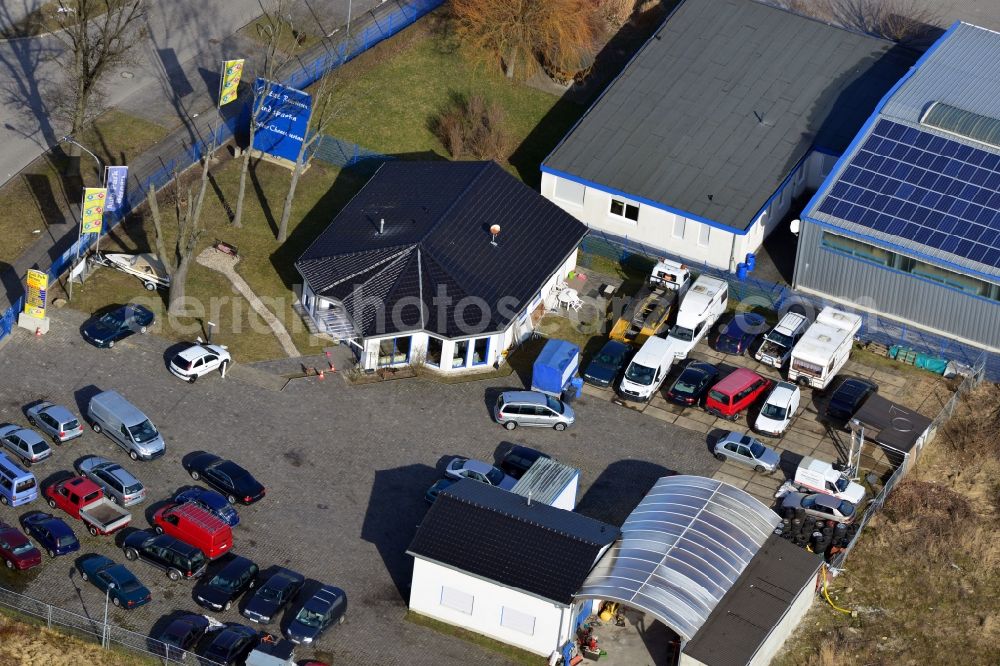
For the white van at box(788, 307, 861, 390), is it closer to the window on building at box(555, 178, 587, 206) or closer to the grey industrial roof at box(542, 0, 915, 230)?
the grey industrial roof at box(542, 0, 915, 230)

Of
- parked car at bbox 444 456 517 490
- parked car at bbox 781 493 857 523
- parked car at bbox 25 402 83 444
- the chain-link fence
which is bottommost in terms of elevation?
parked car at bbox 781 493 857 523

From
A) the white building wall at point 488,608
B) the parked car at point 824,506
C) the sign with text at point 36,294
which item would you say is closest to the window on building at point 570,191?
the parked car at point 824,506

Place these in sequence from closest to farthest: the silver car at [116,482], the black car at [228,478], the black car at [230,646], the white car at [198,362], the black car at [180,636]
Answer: the black car at [230,646], the black car at [180,636], the silver car at [116,482], the black car at [228,478], the white car at [198,362]

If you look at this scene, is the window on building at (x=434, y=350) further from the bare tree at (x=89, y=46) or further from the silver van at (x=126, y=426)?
the bare tree at (x=89, y=46)

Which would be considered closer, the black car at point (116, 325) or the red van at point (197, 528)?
the red van at point (197, 528)

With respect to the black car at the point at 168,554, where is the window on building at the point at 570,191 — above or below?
below

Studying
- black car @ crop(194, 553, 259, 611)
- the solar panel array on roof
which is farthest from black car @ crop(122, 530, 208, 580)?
the solar panel array on roof

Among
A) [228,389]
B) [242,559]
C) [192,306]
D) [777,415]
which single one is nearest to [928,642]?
[777,415]
